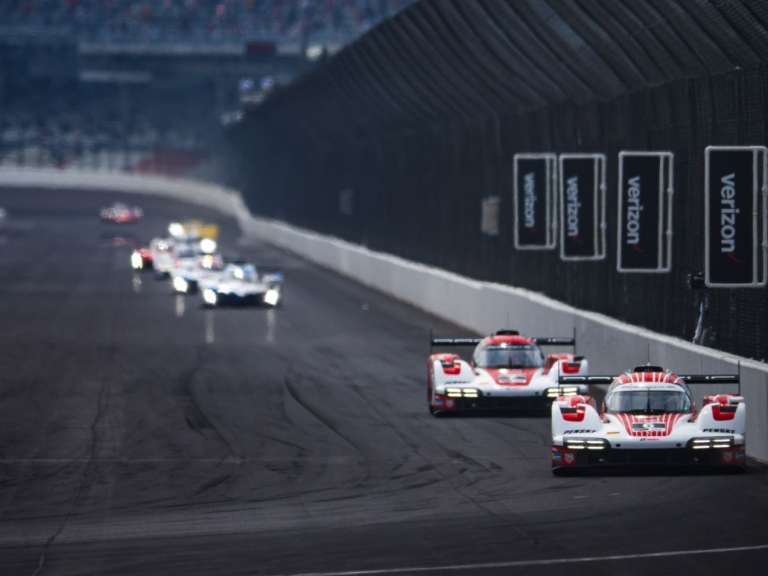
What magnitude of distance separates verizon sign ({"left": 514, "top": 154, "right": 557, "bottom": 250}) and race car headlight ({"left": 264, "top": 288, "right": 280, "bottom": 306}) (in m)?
14.9

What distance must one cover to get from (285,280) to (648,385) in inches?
1535

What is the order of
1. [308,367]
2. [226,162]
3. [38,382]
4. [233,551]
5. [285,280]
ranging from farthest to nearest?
[226,162] → [285,280] → [308,367] → [38,382] → [233,551]

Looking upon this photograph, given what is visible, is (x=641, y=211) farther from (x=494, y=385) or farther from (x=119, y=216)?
(x=119, y=216)

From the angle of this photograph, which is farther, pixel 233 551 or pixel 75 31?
pixel 75 31

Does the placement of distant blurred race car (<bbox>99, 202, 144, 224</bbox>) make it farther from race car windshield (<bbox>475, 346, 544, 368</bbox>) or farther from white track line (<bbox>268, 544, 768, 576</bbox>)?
white track line (<bbox>268, 544, 768, 576</bbox>)

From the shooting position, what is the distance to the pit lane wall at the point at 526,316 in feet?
60.8

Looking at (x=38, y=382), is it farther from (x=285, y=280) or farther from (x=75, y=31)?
(x=75, y=31)

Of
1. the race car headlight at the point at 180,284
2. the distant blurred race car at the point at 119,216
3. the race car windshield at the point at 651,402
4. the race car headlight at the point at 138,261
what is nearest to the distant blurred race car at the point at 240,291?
the race car headlight at the point at 180,284

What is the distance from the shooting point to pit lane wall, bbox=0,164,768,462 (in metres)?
18.5

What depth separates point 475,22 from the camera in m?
30.2

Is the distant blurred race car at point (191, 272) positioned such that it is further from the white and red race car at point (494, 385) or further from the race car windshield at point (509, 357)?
the white and red race car at point (494, 385)

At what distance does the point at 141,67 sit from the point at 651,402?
121m

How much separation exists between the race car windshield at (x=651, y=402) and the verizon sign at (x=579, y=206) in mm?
8567

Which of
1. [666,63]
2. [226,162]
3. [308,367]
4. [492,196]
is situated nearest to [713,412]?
[666,63]
